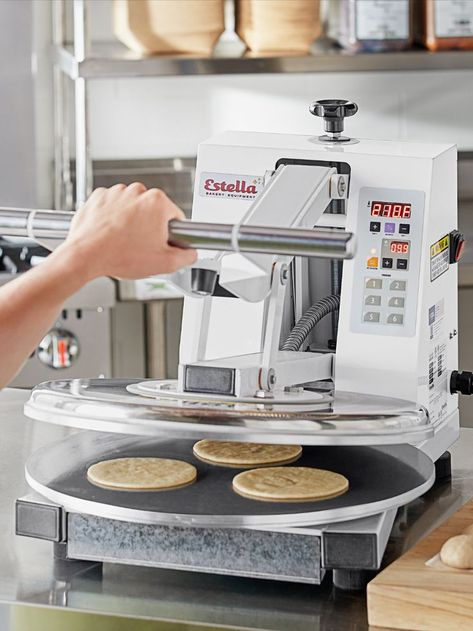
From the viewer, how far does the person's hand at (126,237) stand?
1.11 metres

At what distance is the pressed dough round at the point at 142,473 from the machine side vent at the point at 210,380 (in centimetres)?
9

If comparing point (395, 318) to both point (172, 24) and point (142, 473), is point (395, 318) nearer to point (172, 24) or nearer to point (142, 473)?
point (142, 473)

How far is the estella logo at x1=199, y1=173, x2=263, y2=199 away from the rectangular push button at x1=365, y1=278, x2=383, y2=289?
6.6 inches

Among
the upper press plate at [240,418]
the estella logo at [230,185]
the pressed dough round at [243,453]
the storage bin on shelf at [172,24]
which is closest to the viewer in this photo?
the upper press plate at [240,418]

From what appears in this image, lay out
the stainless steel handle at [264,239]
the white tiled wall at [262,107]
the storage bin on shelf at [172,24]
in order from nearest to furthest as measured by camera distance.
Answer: the stainless steel handle at [264,239]
the storage bin on shelf at [172,24]
the white tiled wall at [262,107]

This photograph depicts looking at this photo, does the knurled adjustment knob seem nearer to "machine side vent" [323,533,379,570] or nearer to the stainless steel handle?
the stainless steel handle

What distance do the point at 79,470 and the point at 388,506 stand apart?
1.09 ft

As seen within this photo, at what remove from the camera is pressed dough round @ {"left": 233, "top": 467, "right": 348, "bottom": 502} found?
120cm

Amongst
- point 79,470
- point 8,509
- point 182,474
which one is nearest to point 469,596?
point 182,474

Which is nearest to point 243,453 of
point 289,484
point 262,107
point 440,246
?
point 289,484

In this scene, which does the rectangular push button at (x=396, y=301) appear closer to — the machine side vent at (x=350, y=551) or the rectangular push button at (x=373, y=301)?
the rectangular push button at (x=373, y=301)

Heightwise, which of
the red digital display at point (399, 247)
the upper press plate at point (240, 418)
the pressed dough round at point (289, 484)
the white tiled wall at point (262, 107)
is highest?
the white tiled wall at point (262, 107)

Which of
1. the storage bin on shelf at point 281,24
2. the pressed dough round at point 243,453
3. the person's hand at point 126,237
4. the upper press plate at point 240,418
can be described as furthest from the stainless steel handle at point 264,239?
the storage bin on shelf at point 281,24

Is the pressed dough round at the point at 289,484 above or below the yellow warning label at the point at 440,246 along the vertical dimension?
below
